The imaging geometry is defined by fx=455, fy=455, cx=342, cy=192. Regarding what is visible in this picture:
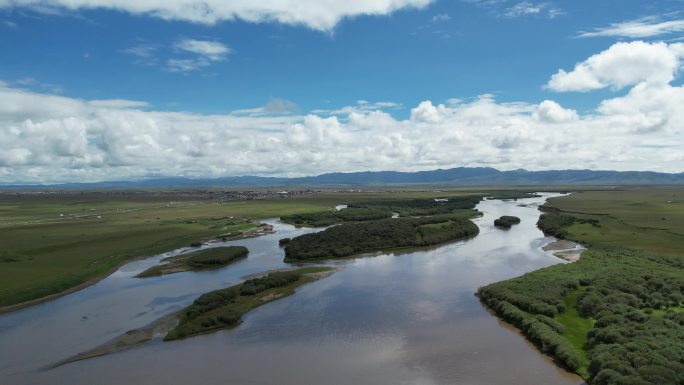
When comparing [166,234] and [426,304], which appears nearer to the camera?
[426,304]

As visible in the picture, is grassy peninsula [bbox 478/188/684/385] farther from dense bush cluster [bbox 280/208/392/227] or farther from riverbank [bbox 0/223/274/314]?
dense bush cluster [bbox 280/208/392/227]

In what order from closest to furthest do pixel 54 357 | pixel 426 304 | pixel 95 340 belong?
pixel 54 357, pixel 95 340, pixel 426 304

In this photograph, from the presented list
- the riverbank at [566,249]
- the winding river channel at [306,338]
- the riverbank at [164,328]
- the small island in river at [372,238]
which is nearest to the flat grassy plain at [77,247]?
the winding river channel at [306,338]

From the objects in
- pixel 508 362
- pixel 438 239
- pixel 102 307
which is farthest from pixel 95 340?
pixel 438 239

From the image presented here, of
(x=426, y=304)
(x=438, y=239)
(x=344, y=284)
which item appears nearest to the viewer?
(x=426, y=304)

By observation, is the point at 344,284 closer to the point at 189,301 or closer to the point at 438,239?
the point at 189,301

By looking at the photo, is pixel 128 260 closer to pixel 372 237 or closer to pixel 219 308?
pixel 219 308

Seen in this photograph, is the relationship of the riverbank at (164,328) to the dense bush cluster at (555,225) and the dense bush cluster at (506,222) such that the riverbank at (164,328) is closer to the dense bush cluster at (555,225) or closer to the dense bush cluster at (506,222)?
the dense bush cluster at (555,225)
